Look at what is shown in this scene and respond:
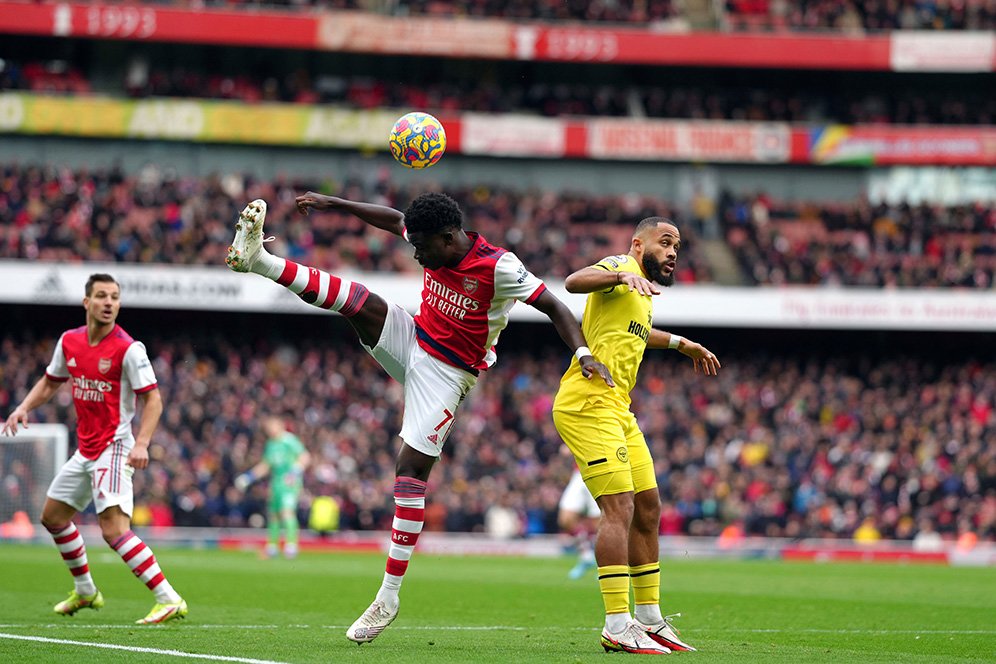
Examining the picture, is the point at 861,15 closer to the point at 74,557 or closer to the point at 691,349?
the point at 691,349

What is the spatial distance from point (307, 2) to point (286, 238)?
Answer: 8.26m

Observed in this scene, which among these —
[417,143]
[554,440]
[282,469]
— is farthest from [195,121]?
[417,143]

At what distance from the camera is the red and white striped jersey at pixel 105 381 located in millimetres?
10875

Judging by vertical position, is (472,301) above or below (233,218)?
above

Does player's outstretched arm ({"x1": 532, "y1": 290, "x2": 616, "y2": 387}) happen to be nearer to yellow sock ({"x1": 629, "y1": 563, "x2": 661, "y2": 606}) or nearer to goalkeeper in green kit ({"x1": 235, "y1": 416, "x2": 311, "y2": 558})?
yellow sock ({"x1": 629, "y1": 563, "x2": 661, "y2": 606})

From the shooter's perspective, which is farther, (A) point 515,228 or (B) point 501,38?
(B) point 501,38

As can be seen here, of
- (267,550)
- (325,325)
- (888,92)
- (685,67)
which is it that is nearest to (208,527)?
(267,550)

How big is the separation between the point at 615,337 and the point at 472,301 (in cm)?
97

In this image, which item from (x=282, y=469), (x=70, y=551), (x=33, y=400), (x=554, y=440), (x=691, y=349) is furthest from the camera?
(x=554, y=440)

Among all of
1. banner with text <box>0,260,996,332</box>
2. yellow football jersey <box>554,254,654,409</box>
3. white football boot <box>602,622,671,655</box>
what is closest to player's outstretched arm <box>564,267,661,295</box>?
yellow football jersey <box>554,254,654,409</box>

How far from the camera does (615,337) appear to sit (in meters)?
9.36

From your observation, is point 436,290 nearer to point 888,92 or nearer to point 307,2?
point 307,2

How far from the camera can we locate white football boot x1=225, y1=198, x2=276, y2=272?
29.3 feet

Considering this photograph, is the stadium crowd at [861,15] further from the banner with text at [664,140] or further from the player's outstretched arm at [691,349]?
the player's outstretched arm at [691,349]
